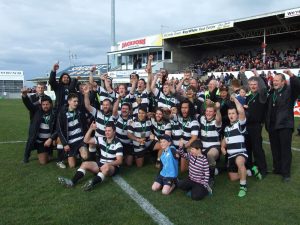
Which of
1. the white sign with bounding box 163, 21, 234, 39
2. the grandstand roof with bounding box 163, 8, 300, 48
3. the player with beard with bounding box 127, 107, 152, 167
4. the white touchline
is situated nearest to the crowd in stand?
the grandstand roof with bounding box 163, 8, 300, 48

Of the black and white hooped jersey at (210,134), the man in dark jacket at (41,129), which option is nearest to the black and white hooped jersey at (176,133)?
the black and white hooped jersey at (210,134)

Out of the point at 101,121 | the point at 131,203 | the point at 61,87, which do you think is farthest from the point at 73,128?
the point at 131,203

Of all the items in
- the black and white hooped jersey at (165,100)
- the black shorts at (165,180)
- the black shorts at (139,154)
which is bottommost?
the black shorts at (165,180)

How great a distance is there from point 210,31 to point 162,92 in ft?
93.7

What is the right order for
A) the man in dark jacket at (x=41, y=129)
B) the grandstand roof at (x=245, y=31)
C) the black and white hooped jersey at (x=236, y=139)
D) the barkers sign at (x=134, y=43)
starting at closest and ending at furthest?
the black and white hooped jersey at (x=236, y=139) < the man in dark jacket at (x=41, y=129) < the grandstand roof at (x=245, y=31) < the barkers sign at (x=134, y=43)

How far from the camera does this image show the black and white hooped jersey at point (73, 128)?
273 inches

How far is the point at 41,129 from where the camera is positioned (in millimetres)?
7504

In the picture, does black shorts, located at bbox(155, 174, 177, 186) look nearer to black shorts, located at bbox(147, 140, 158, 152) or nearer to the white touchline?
the white touchline

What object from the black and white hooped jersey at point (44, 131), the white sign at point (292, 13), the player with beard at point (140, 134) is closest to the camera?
the player with beard at point (140, 134)

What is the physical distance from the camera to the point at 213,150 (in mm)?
6133

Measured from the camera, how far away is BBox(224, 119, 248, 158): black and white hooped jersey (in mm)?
5828

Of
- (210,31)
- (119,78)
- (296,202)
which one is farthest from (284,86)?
(119,78)

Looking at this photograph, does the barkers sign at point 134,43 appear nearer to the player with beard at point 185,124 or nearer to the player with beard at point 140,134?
the player with beard at point 140,134

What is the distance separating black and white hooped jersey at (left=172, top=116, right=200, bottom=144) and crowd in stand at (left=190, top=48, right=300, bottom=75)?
72.5 ft
